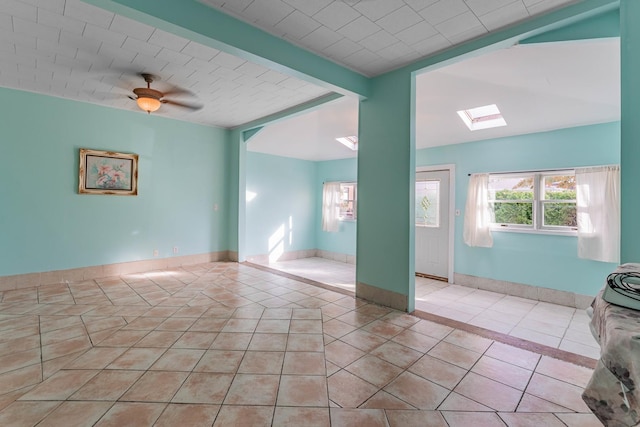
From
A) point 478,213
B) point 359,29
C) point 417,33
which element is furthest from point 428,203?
point 359,29

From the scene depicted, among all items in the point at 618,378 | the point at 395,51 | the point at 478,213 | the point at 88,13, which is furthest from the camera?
the point at 478,213

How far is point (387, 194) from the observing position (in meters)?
3.24

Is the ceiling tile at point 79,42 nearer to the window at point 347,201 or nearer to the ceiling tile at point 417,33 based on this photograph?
the ceiling tile at point 417,33

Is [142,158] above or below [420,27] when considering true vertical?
below

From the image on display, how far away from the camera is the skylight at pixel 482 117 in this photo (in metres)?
4.12


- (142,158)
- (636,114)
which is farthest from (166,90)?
(636,114)

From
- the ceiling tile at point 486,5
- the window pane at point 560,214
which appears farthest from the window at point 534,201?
the ceiling tile at point 486,5

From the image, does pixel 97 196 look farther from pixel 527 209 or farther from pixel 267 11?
pixel 527 209

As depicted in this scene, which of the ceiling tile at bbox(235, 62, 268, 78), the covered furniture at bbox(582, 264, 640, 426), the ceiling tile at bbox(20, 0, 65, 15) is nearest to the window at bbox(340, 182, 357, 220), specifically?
the ceiling tile at bbox(235, 62, 268, 78)

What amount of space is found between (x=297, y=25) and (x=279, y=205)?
4.94m

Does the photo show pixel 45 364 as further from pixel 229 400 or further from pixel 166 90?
pixel 166 90

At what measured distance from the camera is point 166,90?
3.72 metres

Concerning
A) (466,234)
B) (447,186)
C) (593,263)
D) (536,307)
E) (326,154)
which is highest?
(326,154)

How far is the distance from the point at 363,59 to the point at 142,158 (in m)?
3.81
